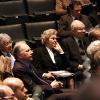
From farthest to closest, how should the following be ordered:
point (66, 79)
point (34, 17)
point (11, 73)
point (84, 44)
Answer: point (34, 17), point (84, 44), point (66, 79), point (11, 73)

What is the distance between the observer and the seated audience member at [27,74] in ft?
11.1

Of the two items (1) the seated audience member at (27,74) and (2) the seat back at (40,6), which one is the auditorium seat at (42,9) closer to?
(2) the seat back at (40,6)

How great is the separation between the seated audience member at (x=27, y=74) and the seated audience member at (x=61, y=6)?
2320 mm

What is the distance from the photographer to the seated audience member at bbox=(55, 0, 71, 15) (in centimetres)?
575

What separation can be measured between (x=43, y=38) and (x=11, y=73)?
1.11 m

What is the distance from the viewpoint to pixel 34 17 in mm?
5555

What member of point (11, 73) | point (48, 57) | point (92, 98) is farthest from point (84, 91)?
point (48, 57)

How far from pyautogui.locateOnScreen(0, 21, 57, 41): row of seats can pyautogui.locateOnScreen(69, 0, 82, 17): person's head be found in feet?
1.18

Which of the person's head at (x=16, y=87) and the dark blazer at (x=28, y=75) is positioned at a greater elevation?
the person's head at (x=16, y=87)

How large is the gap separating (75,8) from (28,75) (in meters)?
2.28

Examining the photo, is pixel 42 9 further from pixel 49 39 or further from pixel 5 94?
pixel 5 94

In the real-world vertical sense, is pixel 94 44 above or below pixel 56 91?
above

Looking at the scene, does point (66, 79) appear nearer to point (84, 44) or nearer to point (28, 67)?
point (28, 67)

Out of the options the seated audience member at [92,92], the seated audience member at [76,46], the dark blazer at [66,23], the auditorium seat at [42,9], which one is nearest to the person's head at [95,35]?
the seated audience member at [76,46]
